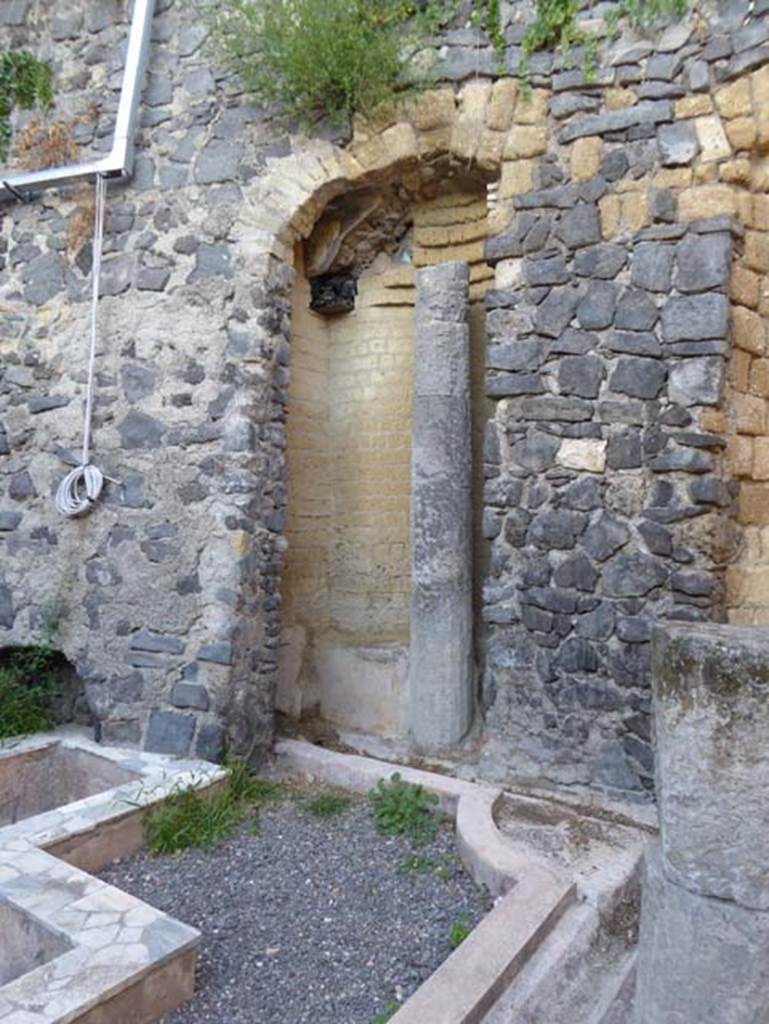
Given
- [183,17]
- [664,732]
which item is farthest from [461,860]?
[183,17]

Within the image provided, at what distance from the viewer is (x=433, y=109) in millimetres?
3805

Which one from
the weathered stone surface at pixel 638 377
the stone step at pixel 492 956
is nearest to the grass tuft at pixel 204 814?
the stone step at pixel 492 956

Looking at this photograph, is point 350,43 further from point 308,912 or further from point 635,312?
point 308,912

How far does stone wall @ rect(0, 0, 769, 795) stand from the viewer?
10.9ft

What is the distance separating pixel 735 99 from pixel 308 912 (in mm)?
3702

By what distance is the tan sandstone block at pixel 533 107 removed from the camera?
3.63m

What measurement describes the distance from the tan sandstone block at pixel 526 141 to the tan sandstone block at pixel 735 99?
764 mm

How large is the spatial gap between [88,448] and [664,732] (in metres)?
3.44

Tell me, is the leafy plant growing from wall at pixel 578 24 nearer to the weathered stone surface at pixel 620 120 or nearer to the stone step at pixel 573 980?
the weathered stone surface at pixel 620 120

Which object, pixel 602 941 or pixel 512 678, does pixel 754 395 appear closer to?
pixel 512 678

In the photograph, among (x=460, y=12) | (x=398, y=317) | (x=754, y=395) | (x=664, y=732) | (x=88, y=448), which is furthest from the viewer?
(x=398, y=317)

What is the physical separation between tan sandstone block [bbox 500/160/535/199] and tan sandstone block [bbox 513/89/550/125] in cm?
19

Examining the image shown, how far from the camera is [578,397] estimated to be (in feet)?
11.6

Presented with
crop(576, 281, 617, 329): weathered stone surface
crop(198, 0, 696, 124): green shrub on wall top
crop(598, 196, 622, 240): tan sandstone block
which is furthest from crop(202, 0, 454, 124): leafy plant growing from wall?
crop(576, 281, 617, 329): weathered stone surface
